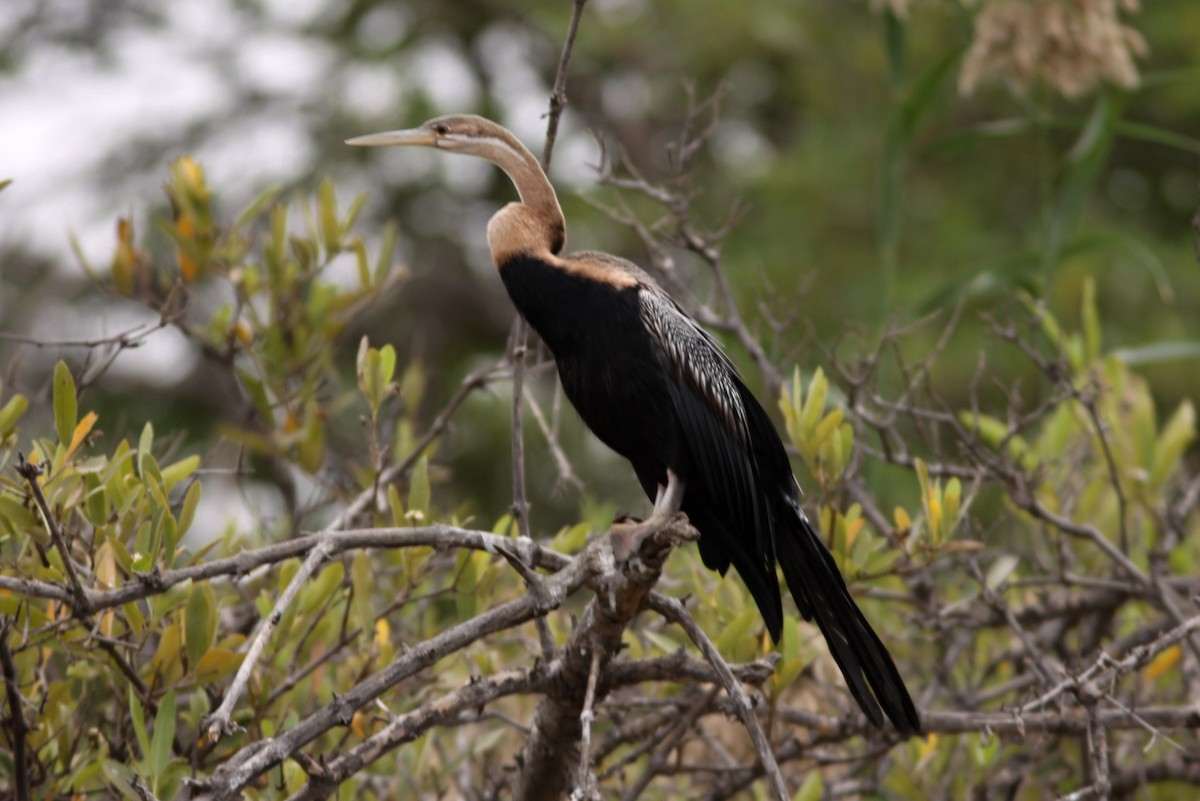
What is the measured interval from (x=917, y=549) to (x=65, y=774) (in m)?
1.74

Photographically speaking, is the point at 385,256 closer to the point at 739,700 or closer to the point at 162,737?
the point at 162,737

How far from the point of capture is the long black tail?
2641 millimetres

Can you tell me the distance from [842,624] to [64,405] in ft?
5.04

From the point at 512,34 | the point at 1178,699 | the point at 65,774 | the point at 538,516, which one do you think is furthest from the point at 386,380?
the point at 512,34

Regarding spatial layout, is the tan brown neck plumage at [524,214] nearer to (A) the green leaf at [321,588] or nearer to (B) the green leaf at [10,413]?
(A) the green leaf at [321,588]

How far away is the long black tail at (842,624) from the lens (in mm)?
2641

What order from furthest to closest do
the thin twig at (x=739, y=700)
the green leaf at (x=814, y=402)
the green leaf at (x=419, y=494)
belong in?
1. the green leaf at (x=814, y=402)
2. the green leaf at (x=419, y=494)
3. the thin twig at (x=739, y=700)

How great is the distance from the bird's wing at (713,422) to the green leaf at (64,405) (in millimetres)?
1198

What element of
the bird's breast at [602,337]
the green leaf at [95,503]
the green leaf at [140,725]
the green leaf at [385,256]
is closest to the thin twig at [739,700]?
the bird's breast at [602,337]

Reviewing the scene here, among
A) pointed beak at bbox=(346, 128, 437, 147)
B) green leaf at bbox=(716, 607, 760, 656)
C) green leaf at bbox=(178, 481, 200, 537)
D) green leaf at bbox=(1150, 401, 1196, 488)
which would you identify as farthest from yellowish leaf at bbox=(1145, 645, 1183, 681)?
green leaf at bbox=(178, 481, 200, 537)

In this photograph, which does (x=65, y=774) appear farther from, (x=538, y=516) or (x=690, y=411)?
(x=538, y=516)

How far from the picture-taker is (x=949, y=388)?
7324 mm

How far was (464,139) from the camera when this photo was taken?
319cm

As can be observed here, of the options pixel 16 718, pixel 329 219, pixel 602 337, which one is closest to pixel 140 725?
pixel 16 718
